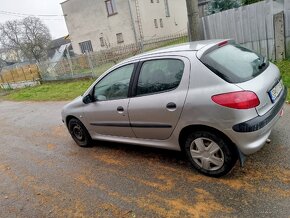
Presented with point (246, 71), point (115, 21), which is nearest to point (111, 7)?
point (115, 21)

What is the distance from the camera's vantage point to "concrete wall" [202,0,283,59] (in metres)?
8.14

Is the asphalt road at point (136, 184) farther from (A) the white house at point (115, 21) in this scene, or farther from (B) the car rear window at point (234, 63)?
(A) the white house at point (115, 21)

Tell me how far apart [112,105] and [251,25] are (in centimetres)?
632

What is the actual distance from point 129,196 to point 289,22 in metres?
6.90

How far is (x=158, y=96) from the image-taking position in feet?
11.9

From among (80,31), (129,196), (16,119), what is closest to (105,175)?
(129,196)

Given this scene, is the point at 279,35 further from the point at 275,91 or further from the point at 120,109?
the point at 120,109

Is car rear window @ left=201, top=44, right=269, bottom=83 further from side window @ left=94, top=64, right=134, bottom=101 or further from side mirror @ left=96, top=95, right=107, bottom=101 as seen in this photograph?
side mirror @ left=96, top=95, right=107, bottom=101

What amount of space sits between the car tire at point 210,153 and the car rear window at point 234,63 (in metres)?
0.73

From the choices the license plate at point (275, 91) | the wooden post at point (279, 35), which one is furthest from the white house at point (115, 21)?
the license plate at point (275, 91)

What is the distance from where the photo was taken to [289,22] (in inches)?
302

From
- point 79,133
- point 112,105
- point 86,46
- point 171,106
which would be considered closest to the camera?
point 171,106

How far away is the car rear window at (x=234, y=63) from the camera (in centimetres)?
320

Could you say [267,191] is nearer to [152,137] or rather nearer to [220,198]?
[220,198]
